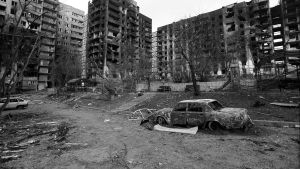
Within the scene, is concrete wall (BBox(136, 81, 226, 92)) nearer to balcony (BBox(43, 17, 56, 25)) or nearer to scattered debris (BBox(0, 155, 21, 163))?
scattered debris (BBox(0, 155, 21, 163))

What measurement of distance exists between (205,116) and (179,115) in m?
1.37

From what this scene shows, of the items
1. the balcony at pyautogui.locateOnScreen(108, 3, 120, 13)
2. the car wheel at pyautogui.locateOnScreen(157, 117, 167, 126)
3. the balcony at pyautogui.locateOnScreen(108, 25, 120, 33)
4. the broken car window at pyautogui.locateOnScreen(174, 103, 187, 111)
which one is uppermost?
the balcony at pyautogui.locateOnScreen(108, 3, 120, 13)

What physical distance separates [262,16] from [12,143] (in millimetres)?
68223

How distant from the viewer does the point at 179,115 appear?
9.11 metres

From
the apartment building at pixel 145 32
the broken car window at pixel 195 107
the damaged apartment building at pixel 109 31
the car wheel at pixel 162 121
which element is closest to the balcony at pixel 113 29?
the damaged apartment building at pixel 109 31

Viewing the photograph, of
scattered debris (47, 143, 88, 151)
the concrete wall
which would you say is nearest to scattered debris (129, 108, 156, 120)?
scattered debris (47, 143, 88, 151)

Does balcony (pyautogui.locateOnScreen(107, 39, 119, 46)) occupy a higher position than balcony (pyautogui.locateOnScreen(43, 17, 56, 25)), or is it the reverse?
balcony (pyautogui.locateOnScreen(43, 17, 56, 25))

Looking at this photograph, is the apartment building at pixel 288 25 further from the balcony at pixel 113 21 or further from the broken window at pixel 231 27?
the balcony at pixel 113 21

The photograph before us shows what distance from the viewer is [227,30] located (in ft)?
195

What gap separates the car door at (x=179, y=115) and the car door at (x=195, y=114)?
0.76ft

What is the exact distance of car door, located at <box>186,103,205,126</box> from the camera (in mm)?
8406

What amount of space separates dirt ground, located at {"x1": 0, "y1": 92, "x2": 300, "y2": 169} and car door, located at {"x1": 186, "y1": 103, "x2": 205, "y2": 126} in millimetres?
502

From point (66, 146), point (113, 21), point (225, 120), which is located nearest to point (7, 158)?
point (66, 146)

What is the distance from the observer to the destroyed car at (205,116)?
7.38 meters
